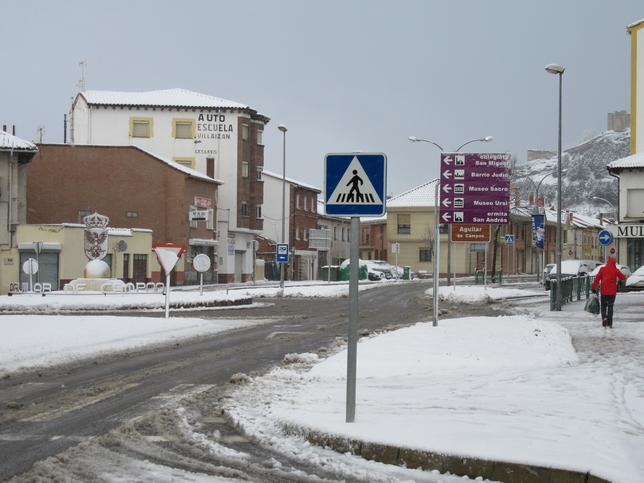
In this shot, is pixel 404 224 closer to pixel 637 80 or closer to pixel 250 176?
pixel 250 176

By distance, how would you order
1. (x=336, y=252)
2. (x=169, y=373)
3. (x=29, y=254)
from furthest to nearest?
(x=336, y=252) → (x=29, y=254) → (x=169, y=373)

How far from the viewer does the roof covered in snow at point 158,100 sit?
66938 mm

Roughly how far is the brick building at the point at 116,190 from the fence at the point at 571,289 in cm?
2953

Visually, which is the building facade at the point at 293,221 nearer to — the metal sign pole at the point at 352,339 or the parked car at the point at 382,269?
the parked car at the point at 382,269

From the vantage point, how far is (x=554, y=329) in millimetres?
18438

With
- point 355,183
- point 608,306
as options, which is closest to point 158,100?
point 608,306

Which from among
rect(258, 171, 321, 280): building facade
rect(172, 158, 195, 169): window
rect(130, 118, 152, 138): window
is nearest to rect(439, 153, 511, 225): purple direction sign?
rect(172, 158, 195, 169): window

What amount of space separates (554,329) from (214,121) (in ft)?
170

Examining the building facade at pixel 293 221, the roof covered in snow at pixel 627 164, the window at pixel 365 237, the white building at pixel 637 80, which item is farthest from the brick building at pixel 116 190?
the window at pixel 365 237

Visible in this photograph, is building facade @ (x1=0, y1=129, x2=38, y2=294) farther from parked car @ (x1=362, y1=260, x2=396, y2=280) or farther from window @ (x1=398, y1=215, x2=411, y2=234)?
window @ (x1=398, y1=215, x2=411, y2=234)

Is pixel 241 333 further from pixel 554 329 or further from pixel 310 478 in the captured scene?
pixel 310 478

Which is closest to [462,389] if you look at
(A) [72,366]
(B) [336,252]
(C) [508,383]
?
(C) [508,383]

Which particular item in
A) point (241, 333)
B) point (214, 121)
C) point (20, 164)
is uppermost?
point (214, 121)

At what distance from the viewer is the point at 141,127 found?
6775 cm
